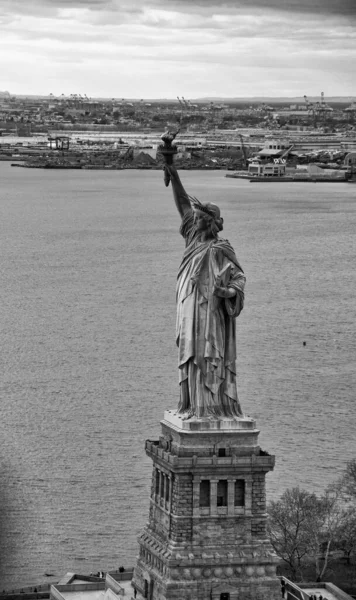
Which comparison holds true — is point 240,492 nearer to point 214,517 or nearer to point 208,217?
point 214,517

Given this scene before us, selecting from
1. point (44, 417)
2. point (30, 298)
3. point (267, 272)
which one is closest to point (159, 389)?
point (44, 417)

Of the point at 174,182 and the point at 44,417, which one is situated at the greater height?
the point at 174,182

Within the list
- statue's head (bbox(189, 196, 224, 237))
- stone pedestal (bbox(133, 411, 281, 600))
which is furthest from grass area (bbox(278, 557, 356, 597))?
statue's head (bbox(189, 196, 224, 237))

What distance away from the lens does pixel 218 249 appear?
53.3ft

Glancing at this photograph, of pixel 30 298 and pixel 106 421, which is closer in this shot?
pixel 106 421

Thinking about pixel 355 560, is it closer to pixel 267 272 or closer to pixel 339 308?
pixel 339 308

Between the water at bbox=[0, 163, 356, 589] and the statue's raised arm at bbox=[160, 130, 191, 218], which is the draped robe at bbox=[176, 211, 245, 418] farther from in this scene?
the water at bbox=[0, 163, 356, 589]

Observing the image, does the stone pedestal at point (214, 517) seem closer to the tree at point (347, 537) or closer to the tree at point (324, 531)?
the tree at point (324, 531)

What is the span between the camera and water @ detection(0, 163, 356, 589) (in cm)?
3091

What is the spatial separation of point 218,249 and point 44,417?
24910 millimetres

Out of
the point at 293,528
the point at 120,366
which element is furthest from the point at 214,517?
the point at 120,366

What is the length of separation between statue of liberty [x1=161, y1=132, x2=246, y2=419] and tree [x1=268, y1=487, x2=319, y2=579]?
853 centimetres

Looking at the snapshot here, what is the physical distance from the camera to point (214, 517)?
51.8 ft

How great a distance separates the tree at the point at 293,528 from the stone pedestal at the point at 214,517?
832 centimetres
